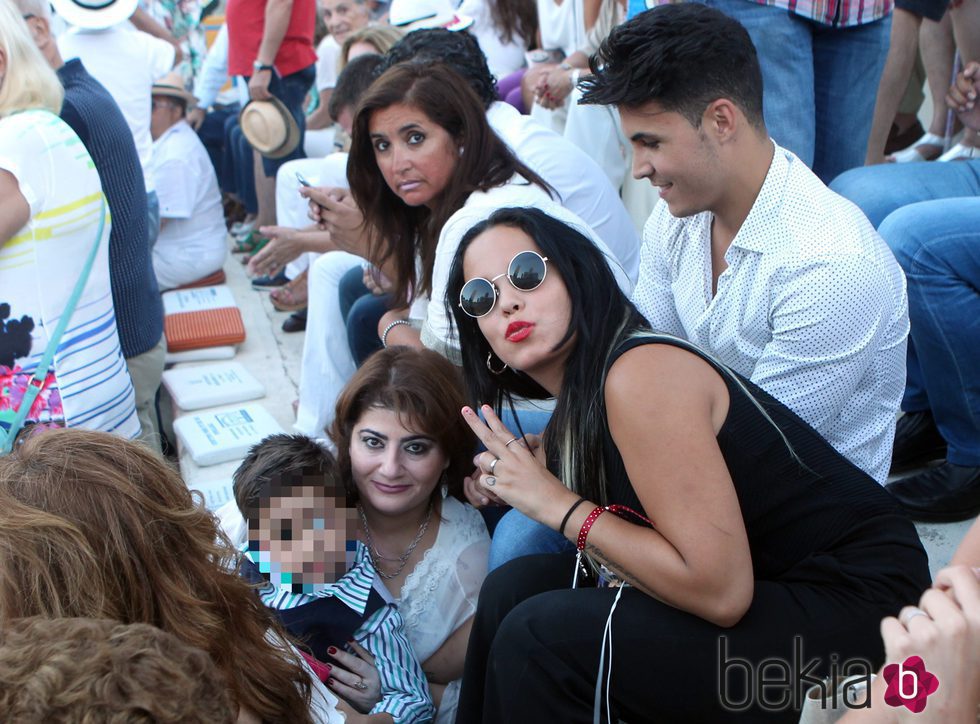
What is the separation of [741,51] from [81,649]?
172cm

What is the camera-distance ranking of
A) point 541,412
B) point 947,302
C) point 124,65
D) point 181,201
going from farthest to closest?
1. point 181,201
2. point 124,65
3. point 541,412
4. point 947,302

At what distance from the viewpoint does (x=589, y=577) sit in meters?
1.78

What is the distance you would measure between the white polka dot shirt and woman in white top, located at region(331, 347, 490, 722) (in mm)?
639

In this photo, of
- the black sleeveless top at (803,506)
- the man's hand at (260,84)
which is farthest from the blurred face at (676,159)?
the man's hand at (260,84)

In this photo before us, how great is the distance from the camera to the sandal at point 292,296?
509 cm

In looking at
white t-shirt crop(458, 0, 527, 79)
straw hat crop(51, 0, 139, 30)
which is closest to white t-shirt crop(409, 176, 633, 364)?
white t-shirt crop(458, 0, 527, 79)

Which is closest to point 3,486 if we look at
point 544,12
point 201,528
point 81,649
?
point 201,528

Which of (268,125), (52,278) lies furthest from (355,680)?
(268,125)

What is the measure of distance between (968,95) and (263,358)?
314 centimetres

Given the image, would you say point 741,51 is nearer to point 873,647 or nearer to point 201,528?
point 873,647

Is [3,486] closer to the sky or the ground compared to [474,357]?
closer to the sky

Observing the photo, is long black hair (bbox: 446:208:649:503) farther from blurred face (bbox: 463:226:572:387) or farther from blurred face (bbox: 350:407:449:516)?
blurred face (bbox: 350:407:449:516)

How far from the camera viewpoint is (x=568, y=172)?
9.68ft

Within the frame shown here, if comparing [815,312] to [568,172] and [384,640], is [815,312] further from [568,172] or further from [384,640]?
[568,172]
